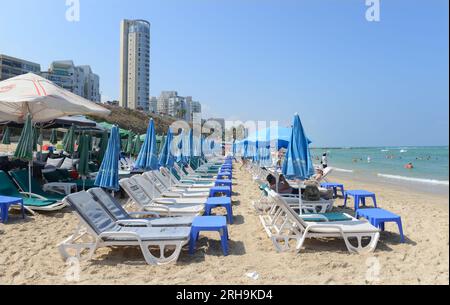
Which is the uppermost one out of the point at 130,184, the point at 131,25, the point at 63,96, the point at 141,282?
the point at 131,25

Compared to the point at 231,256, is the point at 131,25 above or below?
above

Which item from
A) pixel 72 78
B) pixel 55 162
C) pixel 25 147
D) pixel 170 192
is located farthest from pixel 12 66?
pixel 170 192

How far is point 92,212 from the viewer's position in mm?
4480

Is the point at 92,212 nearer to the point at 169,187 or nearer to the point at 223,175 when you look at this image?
the point at 169,187

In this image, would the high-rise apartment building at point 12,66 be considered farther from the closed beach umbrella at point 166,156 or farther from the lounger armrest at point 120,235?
the lounger armrest at point 120,235

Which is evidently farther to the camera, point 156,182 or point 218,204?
point 156,182

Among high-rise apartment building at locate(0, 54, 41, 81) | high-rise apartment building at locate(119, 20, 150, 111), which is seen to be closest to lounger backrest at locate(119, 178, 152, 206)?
high-rise apartment building at locate(0, 54, 41, 81)

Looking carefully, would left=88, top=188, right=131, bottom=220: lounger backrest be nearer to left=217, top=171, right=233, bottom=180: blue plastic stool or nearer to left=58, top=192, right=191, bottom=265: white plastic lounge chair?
left=58, top=192, right=191, bottom=265: white plastic lounge chair

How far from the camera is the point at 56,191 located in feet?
26.2

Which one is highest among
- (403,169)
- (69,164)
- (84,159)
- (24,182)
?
(84,159)

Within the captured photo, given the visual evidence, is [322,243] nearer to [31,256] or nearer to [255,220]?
[255,220]

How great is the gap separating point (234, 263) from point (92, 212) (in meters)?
1.96
